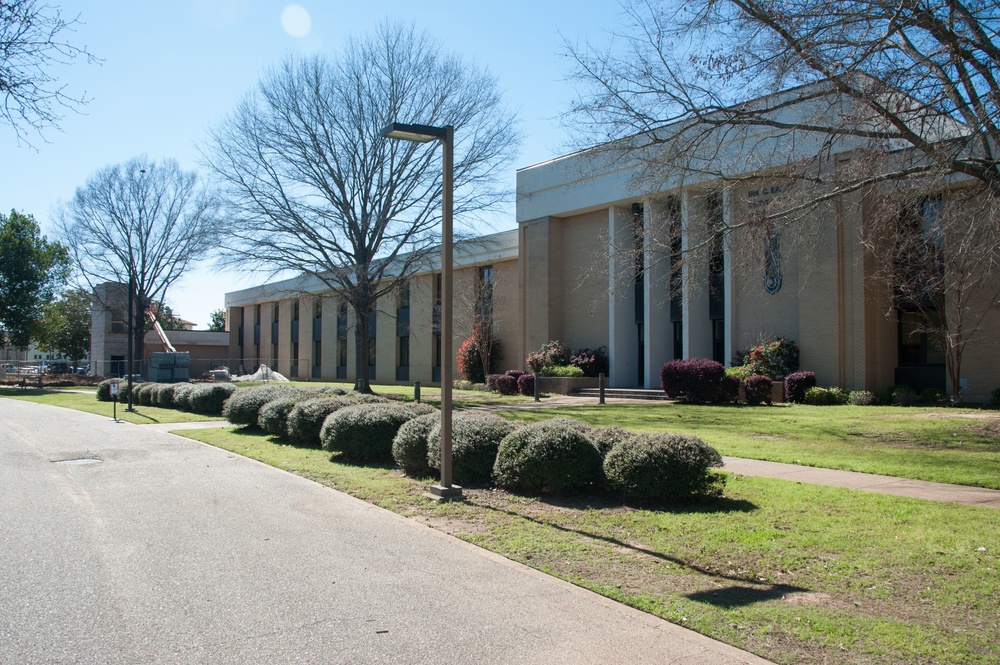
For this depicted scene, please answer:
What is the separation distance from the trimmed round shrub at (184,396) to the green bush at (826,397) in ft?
66.7

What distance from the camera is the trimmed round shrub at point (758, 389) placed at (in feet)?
78.9

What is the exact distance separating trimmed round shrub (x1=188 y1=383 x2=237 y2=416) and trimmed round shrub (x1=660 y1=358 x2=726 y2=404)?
14.7m

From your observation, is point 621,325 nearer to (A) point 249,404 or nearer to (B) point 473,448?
(A) point 249,404

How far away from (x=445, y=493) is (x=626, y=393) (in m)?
21.5

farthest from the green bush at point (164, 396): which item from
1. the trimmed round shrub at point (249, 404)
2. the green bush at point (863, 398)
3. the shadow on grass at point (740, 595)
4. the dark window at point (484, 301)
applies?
the shadow on grass at point (740, 595)

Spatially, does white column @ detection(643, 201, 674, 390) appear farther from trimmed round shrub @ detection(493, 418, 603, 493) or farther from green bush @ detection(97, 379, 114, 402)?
green bush @ detection(97, 379, 114, 402)

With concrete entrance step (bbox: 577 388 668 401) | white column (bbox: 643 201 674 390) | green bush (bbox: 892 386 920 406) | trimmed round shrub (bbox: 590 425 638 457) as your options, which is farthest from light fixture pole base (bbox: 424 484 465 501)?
white column (bbox: 643 201 674 390)

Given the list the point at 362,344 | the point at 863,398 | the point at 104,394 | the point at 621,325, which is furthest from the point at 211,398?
the point at 863,398

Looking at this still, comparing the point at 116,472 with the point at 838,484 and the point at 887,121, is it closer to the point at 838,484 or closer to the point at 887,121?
the point at 838,484

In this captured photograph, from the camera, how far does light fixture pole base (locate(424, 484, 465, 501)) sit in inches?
373

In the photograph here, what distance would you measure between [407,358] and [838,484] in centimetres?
4089

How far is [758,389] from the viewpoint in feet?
79.1

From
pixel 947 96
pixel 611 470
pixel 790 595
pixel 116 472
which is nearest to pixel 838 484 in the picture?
pixel 611 470

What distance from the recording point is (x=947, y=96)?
37.3ft
